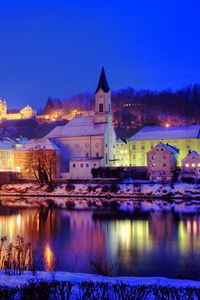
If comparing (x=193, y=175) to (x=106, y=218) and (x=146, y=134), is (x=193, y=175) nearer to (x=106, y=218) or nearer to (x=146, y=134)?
(x=146, y=134)

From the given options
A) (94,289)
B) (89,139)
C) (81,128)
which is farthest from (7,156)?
(94,289)

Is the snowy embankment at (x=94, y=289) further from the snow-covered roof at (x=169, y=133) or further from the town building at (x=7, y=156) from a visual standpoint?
the town building at (x=7, y=156)

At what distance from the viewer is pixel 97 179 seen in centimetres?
5341

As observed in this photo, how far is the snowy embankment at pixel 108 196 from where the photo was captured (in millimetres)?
39438

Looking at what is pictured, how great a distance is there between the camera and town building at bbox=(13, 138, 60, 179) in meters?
58.6

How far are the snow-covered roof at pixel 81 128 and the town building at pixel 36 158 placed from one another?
3648 mm

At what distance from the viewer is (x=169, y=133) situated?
63.1 m

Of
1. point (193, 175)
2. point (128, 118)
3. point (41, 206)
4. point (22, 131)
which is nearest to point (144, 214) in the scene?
point (41, 206)

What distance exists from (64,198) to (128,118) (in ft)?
177

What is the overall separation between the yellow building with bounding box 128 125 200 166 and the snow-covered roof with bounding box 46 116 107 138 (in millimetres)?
5393

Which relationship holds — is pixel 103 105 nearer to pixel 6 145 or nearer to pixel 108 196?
pixel 6 145

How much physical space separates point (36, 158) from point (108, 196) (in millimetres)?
17254

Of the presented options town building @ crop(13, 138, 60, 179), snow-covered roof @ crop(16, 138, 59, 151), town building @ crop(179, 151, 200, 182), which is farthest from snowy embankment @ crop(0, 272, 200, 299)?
A: snow-covered roof @ crop(16, 138, 59, 151)

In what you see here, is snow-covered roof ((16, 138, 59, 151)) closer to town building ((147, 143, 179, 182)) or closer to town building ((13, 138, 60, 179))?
town building ((13, 138, 60, 179))
